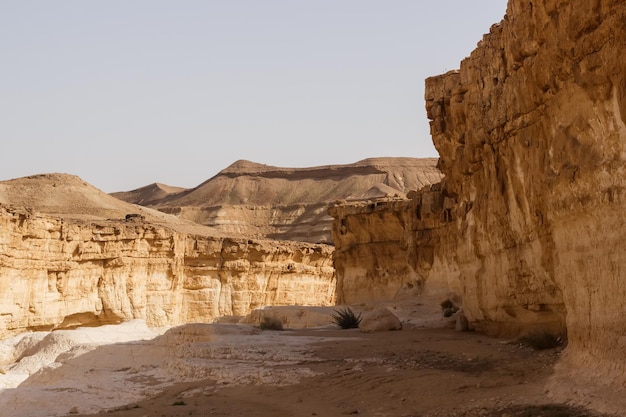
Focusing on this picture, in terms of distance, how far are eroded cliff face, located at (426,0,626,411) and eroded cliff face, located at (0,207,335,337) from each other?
13962 mm

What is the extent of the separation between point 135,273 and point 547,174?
2342 cm

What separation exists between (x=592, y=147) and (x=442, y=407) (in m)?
3.81

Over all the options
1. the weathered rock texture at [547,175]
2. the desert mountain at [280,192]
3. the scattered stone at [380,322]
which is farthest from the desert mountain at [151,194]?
the weathered rock texture at [547,175]

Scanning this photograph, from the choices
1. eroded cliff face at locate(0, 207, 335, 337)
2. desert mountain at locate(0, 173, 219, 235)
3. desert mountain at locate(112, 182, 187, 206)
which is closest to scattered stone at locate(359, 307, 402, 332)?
eroded cliff face at locate(0, 207, 335, 337)

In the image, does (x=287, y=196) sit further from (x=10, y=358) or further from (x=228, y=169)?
(x=10, y=358)

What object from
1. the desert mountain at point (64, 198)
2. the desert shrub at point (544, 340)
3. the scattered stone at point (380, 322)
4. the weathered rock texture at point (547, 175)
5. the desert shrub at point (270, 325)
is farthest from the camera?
the desert mountain at point (64, 198)

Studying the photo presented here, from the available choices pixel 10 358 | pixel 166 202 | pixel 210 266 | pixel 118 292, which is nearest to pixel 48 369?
pixel 10 358

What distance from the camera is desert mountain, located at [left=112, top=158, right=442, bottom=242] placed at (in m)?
97.4

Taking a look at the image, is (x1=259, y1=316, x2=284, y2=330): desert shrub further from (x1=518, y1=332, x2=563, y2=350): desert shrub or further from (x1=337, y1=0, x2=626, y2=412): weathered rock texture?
(x1=518, y1=332, x2=563, y2=350): desert shrub

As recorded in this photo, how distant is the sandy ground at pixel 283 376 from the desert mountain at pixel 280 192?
74.2m

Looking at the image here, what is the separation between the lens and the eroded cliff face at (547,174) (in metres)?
8.71

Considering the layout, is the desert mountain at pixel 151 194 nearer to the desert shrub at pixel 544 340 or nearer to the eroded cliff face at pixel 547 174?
the eroded cliff face at pixel 547 174

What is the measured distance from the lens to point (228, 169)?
417 ft

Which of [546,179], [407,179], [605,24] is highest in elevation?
[407,179]
